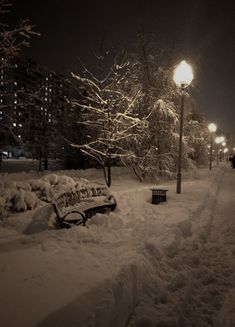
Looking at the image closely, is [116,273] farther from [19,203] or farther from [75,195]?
[19,203]

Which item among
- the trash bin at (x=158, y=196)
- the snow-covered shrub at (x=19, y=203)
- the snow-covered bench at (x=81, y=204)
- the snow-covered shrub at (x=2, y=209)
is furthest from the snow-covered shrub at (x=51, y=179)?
the trash bin at (x=158, y=196)

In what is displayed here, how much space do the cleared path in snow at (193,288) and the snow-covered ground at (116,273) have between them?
1 cm

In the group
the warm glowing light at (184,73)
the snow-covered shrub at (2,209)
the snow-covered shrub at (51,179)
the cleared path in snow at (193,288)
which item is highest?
the warm glowing light at (184,73)

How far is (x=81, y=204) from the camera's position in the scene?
9.06 metres

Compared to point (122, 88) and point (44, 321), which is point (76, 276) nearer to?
point (44, 321)

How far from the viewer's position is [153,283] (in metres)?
5.37

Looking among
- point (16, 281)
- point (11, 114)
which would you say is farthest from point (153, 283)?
point (11, 114)

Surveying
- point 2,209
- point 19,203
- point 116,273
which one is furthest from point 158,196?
point 116,273

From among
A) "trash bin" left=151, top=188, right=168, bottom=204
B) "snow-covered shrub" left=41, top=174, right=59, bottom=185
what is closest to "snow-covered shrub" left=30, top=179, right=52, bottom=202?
"snow-covered shrub" left=41, top=174, right=59, bottom=185

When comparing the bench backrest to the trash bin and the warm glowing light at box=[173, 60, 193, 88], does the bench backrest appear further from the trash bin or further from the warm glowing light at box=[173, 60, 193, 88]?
the warm glowing light at box=[173, 60, 193, 88]

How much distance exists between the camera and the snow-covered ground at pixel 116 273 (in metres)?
4.05

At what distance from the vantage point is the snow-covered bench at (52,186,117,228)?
7.76 m

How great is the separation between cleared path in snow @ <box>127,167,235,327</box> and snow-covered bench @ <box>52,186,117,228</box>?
2407 millimetres

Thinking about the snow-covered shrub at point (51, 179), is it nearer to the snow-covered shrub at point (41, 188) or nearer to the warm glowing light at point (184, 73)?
the snow-covered shrub at point (41, 188)
